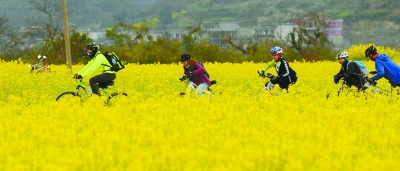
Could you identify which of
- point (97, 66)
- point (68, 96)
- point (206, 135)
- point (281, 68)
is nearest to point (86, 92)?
point (68, 96)

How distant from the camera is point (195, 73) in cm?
1364

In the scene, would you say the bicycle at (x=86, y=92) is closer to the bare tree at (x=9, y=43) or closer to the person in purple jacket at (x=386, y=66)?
the person in purple jacket at (x=386, y=66)

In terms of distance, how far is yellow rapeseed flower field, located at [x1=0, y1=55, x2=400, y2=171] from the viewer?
6828 millimetres

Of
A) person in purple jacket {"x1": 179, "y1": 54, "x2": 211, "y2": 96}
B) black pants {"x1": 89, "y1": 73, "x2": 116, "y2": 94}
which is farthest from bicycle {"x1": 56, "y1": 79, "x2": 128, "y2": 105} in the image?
person in purple jacket {"x1": 179, "y1": 54, "x2": 211, "y2": 96}

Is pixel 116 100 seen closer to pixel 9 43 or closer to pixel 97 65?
pixel 97 65

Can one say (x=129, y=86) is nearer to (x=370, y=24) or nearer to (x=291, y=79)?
(x=291, y=79)

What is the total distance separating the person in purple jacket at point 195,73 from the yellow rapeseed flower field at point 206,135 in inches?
18.2

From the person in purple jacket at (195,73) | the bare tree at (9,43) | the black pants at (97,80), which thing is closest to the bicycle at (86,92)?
the black pants at (97,80)

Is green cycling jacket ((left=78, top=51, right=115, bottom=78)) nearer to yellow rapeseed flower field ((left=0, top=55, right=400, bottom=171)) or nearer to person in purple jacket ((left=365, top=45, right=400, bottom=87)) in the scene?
yellow rapeseed flower field ((left=0, top=55, right=400, bottom=171))

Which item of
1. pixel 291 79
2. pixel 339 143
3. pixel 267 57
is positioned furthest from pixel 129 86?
pixel 267 57

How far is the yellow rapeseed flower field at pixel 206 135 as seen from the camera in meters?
6.83

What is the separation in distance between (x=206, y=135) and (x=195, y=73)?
5.13 meters

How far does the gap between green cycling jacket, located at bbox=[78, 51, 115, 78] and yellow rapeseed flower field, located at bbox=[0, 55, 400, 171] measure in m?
0.72

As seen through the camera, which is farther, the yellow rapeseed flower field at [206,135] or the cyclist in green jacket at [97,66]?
the cyclist in green jacket at [97,66]
